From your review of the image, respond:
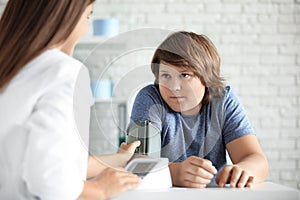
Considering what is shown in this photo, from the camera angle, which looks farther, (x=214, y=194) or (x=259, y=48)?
(x=259, y=48)

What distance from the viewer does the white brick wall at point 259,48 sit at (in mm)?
3586

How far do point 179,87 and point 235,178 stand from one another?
254 mm

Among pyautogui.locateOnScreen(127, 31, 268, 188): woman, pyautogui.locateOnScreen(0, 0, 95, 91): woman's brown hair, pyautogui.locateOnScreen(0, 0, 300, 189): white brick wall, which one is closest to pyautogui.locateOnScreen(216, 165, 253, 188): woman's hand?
pyautogui.locateOnScreen(127, 31, 268, 188): woman

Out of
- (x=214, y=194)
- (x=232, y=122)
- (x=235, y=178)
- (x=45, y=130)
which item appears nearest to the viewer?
(x=45, y=130)

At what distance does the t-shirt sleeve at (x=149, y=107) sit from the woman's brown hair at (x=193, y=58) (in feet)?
0.25

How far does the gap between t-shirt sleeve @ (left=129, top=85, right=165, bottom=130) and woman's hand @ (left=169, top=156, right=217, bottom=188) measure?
17cm

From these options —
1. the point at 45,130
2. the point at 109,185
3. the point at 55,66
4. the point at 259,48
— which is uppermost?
the point at 55,66

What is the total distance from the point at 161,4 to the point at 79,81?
2639 mm

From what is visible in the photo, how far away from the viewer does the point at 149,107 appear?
53.6 inches

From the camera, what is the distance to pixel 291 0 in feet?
11.9

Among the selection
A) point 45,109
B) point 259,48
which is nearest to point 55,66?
point 45,109

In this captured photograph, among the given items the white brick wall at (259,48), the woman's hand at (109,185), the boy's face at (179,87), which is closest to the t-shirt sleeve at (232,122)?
the boy's face at (179,87)

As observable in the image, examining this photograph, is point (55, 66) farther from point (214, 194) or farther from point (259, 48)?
point (259, 48)

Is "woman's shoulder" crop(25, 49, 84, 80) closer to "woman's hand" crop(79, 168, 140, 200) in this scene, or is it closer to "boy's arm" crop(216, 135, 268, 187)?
"woman's hand" crop(79, 168, 140, 200)
